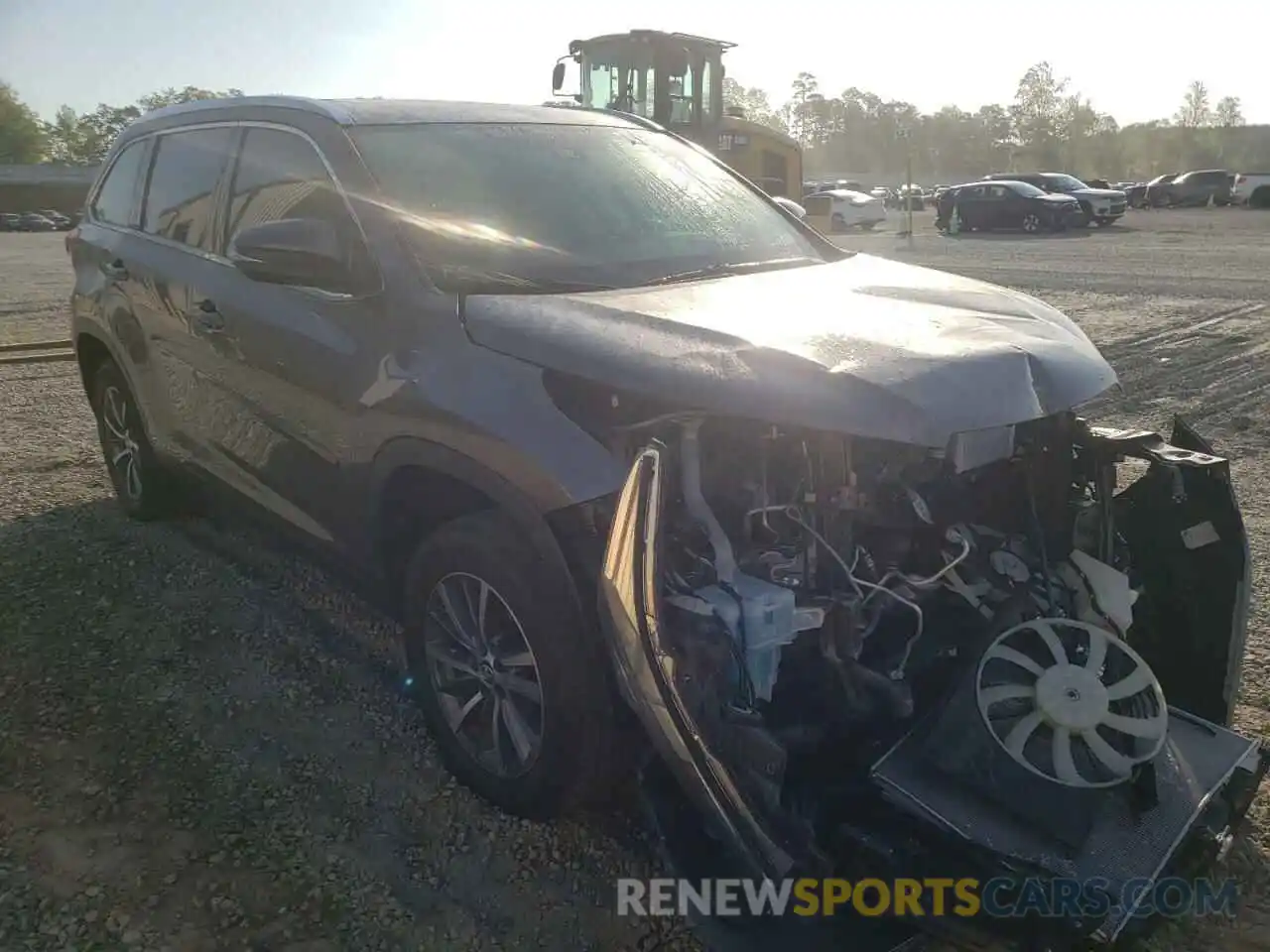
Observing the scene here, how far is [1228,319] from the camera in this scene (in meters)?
10.5

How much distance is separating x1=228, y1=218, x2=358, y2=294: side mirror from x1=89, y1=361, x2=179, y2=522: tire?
2110mm

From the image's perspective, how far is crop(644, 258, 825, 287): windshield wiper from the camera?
319 cm

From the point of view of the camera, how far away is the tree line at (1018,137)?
9088cm

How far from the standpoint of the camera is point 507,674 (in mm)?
2693

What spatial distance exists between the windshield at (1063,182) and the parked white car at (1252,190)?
345 inches

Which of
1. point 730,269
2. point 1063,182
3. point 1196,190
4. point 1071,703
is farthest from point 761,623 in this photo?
point 1196,190

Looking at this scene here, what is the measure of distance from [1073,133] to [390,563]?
112 m

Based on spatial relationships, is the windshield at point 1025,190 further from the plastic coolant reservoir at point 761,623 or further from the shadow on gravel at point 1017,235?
the plastic coolant reservoir at point 761,623

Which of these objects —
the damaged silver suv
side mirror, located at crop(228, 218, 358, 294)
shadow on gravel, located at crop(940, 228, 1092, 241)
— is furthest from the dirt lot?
shadow on gravel, located at crop(940, 228, 1092, 241)

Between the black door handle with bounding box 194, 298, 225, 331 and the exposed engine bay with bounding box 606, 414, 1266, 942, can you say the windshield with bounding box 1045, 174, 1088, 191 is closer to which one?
the exposed engine bay with bounding box 606, 414, 1266, 942

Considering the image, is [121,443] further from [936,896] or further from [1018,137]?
[1018,137]

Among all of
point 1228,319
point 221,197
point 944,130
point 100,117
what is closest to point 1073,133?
point 944,130

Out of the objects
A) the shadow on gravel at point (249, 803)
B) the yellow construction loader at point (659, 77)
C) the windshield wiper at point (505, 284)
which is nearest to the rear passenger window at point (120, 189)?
the shadow on gravel at point (249, 803)

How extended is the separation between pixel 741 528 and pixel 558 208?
4.73ft
